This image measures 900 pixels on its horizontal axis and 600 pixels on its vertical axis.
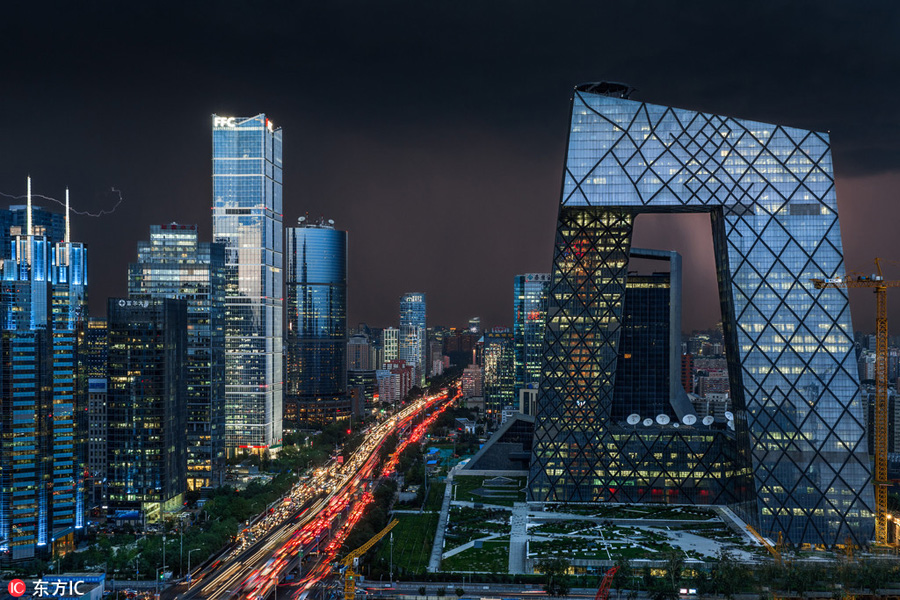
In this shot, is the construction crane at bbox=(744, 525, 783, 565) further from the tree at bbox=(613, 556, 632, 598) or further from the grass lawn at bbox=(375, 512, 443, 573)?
the grass lawn at bbox=(375, 512, 443, 573)

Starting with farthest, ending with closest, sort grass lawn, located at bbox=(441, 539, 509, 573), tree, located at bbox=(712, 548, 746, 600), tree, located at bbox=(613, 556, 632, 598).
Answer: grass lawn, located at bbox=(441, 539, 509, 573) → tree, located at bbox=(613, 556, 632, 598) → tree, located at bbox=(712, 548, 746, 600)

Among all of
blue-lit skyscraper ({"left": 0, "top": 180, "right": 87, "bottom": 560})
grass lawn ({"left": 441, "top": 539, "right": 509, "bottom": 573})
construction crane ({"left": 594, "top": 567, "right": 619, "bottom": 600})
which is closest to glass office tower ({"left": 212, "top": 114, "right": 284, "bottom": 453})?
blue-lit skyscraper ({"left": 0, "top": 180, "right": 87, "bottom": 560})

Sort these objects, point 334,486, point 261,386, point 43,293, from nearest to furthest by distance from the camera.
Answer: point 43,293 → point 334,486 → point 261,386

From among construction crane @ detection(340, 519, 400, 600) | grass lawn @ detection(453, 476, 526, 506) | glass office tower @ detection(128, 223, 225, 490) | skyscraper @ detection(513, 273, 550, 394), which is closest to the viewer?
construction crane @ detection(340, 519, 400, 600)

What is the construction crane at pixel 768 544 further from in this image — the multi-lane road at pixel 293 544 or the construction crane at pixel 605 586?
the multi-lane road at pixel 293 544

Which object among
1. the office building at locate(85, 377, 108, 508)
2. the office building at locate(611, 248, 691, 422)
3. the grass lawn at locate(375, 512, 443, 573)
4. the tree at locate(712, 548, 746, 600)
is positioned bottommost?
the grass lawn at locate(375, 512, 443, 573)

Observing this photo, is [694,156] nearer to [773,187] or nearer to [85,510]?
[773,187]

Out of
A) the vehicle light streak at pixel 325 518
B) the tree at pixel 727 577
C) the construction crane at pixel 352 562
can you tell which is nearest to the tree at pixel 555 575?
the tree at pixel 727 577

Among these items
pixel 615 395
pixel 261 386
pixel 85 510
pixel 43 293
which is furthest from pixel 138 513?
pixel 615 395
